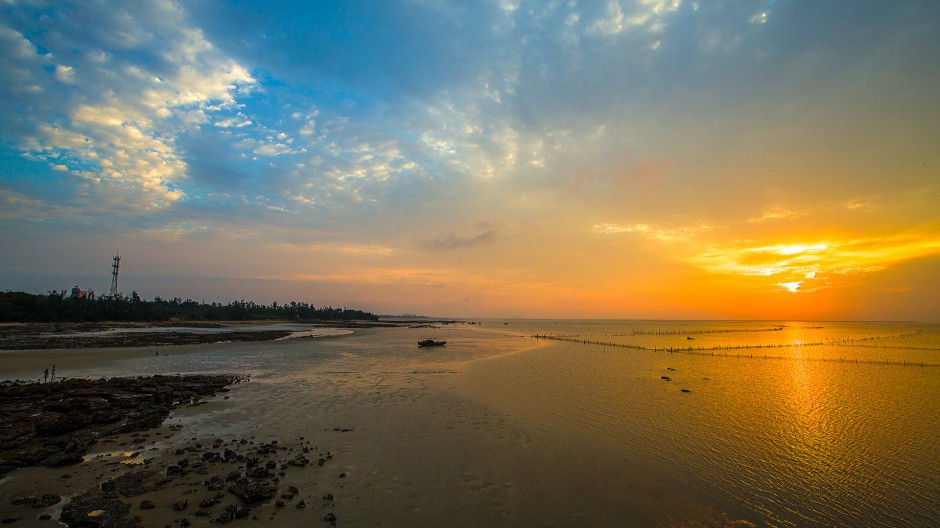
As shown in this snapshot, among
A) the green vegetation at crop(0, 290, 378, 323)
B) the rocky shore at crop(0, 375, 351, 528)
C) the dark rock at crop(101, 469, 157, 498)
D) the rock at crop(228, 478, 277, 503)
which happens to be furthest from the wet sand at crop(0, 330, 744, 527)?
the green vegetation at crop(0, 290, 378, 323)

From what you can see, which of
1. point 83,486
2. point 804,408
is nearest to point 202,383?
point 83,486

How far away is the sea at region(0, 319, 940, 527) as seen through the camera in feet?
34.5

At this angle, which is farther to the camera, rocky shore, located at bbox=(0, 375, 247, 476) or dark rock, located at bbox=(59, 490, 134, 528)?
rocky shore, located at bbox=(0, 375, 247, 476)

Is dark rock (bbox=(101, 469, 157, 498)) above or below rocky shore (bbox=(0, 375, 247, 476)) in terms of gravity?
above

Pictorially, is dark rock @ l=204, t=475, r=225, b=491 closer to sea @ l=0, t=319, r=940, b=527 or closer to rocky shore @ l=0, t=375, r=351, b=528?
rocky shore @ l=0, t=375, r=351, b=528

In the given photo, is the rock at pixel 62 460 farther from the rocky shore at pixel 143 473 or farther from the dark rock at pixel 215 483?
the dark rock at pixel 215 483

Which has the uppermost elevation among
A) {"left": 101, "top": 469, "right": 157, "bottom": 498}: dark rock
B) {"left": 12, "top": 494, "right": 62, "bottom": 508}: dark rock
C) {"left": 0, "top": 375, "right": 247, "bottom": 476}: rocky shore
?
{"left": 12, "top": 494, "right": 62, "bottom": 508}: dark rock

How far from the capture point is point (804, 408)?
2253cm

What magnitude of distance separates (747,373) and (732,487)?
30841 millimetres

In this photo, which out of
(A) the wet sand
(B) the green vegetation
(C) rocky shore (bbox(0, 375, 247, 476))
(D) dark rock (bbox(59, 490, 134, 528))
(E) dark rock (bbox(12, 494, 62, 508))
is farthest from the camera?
(B) the green vegetation

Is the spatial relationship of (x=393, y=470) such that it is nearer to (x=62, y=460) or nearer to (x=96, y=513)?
(x=96, y=513)

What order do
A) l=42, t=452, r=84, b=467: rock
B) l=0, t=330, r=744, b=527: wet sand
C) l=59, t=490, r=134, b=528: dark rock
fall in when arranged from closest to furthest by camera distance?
l=59, t=490, r=134, b=528: dark rock → l=0, t=330, r=744, b=527: wet sand → l=42, t=452, r=84, b=467: rock

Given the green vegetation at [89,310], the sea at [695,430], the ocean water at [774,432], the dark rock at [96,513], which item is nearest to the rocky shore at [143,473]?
the dark rock at [96,513]

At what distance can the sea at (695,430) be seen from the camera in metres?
10.5
